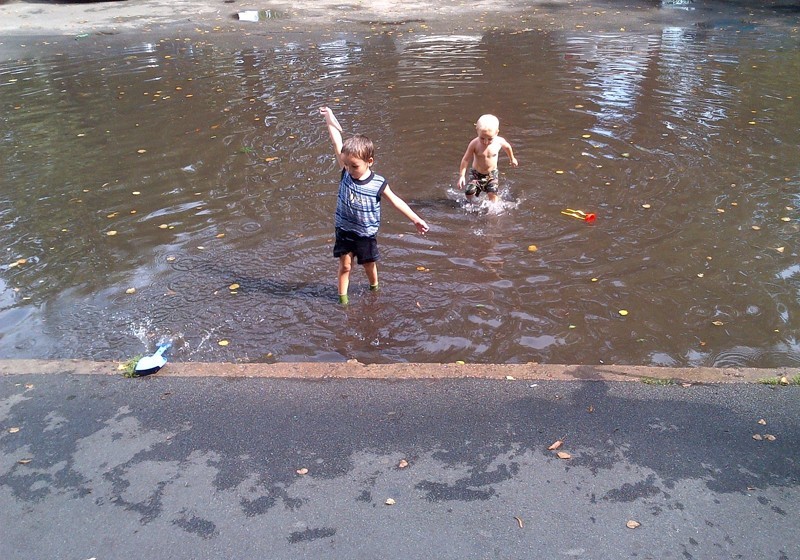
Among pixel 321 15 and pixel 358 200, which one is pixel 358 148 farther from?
pixel 321 15

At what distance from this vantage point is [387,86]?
41.2 feet

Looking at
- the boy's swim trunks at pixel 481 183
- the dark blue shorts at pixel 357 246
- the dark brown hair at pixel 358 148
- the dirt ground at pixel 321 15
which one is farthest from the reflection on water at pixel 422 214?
the dirt ground at pixel 321 15

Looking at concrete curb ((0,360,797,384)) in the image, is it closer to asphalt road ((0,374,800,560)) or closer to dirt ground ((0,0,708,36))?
asphalt road ((0,374,800,560))

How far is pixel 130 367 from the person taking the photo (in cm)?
488

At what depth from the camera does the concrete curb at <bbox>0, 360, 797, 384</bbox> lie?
4598mm

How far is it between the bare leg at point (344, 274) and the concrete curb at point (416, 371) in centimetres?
Result: 105

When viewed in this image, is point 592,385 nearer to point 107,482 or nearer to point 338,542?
point 338,542

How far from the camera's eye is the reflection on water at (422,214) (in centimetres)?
551

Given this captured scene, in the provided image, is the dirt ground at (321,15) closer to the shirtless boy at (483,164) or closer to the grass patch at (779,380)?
the shirtless boy at (483,164)

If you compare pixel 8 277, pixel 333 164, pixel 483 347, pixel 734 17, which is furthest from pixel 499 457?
pixel 734 17

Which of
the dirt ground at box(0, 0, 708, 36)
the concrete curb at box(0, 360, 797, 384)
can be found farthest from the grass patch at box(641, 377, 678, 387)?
the dirt ground at box(0, 0, 708, 36)

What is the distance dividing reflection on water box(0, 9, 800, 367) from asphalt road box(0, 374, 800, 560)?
2.53 feet

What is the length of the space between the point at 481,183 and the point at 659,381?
365 centimetres

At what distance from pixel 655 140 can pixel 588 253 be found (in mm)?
3698
